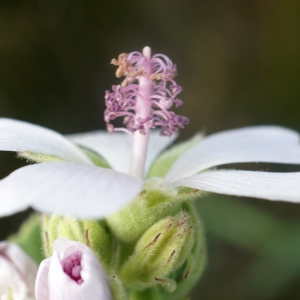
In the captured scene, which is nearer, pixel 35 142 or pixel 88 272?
pixel 88 272

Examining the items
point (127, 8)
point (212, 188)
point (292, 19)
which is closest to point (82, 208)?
point (212, 188)

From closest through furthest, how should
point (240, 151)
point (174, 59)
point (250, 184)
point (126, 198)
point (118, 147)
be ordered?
point (126, 198) < point (250, 184) < point (240, 151) < point (118, 147) < point (174, 59)

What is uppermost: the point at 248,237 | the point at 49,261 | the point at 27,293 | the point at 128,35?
the point at 128,35

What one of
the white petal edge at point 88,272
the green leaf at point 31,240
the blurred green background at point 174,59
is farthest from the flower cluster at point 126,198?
the blurred green background at point 174,59

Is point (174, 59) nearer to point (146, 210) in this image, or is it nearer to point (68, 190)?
point (146, 210)

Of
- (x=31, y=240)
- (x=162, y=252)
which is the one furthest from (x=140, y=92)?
(x=31, y=240)

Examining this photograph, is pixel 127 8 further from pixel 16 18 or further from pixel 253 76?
pixel 253 76

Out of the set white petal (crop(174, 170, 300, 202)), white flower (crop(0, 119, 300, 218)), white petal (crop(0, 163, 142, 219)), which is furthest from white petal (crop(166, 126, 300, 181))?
white petal (crop(0, 163, 142, 219))

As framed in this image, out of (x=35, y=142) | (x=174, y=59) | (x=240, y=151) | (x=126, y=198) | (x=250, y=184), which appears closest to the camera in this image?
(x=126, y=198)
